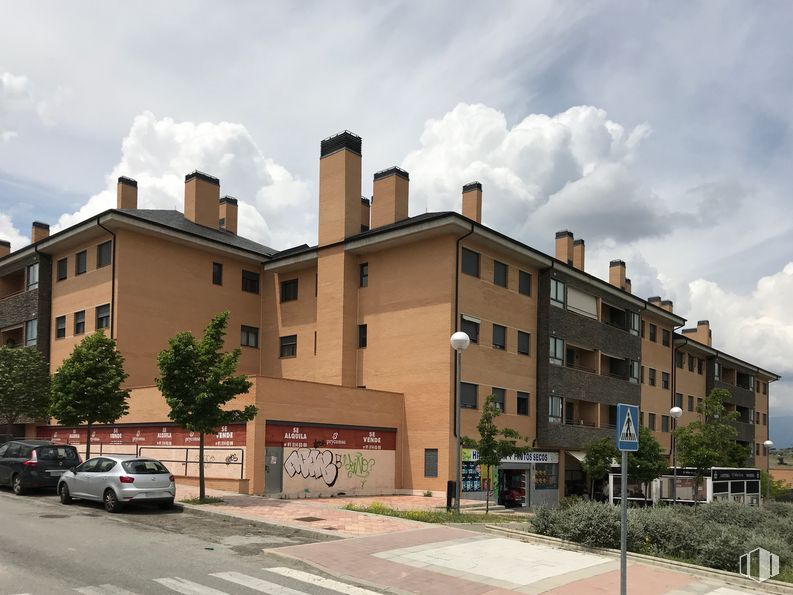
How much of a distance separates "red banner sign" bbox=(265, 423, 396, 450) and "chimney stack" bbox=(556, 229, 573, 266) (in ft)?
59.0

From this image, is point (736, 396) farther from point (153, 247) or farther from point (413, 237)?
point (153, 247)

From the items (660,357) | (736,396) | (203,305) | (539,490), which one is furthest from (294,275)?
(736,396)

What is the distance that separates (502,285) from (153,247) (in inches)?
650

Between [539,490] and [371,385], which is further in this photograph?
[539,490]

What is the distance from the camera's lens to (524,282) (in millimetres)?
35125

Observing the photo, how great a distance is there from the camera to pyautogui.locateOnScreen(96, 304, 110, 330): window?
33.3 metres

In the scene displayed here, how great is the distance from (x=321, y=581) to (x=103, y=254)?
26.8 m

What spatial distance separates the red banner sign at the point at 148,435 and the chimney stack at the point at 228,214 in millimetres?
14880

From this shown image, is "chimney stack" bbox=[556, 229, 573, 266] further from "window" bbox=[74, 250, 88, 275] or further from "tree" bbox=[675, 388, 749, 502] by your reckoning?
"window" bbox=[74, 250, 88, 275]

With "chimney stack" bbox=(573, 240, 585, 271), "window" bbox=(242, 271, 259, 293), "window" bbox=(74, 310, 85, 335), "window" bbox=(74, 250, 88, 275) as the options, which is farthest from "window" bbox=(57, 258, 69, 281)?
"chimney stack" bbox=(573, 240, 585, 271)

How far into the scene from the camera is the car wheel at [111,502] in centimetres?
1872

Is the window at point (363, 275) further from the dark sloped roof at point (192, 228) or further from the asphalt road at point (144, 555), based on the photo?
the asphalt road at point (144, 555)

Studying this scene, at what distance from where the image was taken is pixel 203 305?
3628cm

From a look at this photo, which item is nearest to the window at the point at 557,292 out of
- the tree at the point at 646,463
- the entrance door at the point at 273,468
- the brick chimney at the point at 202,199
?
the tree at the point at 646,463
